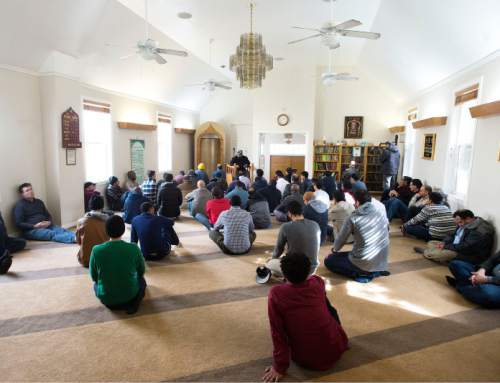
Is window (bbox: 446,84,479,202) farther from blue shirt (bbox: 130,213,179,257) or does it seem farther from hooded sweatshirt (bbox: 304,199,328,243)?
blue shirt (bbox: 130,213,179,257)

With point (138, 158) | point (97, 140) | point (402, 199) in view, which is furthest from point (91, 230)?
point (402, 199)

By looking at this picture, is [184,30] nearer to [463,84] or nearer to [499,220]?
[463,84]

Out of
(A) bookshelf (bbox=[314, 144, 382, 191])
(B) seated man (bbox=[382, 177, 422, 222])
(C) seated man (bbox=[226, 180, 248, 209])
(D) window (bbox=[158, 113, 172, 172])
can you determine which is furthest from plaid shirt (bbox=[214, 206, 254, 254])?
(A) bookshelf (bbox=[314, 144, 382, 191])

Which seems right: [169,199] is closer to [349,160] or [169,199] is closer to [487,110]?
[487,110]

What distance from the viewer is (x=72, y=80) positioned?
18.7ft

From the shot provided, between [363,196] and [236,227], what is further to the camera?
[236,227]

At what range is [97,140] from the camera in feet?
23.4

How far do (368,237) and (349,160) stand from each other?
756cm

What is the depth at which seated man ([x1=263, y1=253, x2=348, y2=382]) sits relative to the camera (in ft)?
6.46

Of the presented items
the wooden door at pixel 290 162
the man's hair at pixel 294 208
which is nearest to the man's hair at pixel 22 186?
the man's hair at pixel 294 208

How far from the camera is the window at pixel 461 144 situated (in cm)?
520

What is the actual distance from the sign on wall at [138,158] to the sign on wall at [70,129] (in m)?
2.37

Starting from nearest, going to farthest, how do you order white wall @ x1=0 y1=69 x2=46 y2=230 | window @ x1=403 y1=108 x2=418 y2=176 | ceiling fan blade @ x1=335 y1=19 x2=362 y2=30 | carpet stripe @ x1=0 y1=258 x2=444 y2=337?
carpet stripe @ x1=0 y1=258 x2=444 y2=337
ceiling fan blade @ x1=335 y1=19 x2=362 y2=30
white wall @ x1=0 y1=69 x2=46 y2=230
window @ x1=403 y1=108 x2=418 y2=176

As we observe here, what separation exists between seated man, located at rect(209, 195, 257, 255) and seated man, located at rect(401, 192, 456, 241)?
8.96 feet
